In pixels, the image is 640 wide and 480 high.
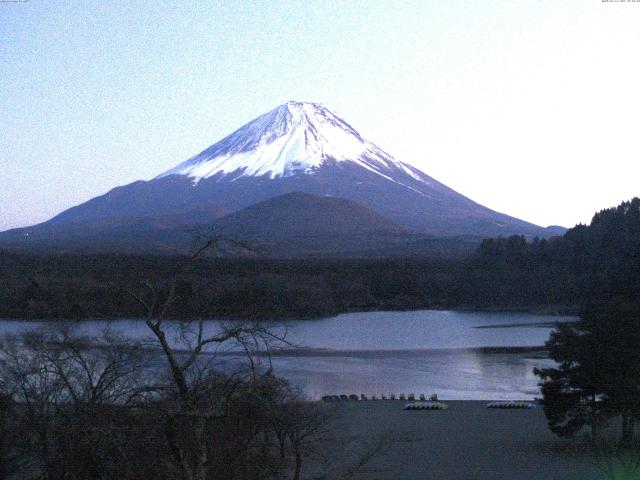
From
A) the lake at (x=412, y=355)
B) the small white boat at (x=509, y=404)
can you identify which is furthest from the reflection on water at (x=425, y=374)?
the small white boat at (x=509, y=404)

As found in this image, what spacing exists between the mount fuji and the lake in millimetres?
37714

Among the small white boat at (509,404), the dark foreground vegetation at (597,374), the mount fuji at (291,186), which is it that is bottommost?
the small white boat at (509,404)

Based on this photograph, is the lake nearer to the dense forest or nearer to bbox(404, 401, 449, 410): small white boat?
bbox(404, 401, 449, 410): small white boat

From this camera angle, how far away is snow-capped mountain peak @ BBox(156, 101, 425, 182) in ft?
239

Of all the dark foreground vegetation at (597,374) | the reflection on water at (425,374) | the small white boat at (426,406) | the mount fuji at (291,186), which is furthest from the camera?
the mount fuji at (291,186)

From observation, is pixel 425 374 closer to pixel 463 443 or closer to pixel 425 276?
pixel 463 443

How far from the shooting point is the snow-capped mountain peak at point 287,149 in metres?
72.9

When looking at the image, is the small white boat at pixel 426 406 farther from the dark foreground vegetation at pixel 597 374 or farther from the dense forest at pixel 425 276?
the dense forest at pixel 425 276

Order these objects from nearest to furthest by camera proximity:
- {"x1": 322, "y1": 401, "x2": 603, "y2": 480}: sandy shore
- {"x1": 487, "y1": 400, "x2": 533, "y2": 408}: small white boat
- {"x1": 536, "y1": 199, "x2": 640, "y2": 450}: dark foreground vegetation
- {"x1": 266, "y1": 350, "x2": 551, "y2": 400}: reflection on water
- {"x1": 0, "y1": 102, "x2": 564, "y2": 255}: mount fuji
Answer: {"x1": 322, "y1": 401, "x2": 603, "y2": 480}: sandy shore
{"x1": 536, "y1": 199, "x2": 640, "y2": 450}: dark foreground vegetation
{"x1": 487, "y1": 400, "x2": 533, "y2": 408}: small white boat
{"x1": 266, "y1": 350, "x2": 551, "y2": 400}: reflection on water
{"x1": 0, "y1": 102, "x2": 564, "y2": 255}: mount fuji

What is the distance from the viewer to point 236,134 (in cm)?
7544

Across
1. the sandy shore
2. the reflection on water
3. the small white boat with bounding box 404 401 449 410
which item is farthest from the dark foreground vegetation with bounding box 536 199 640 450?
the reflection on water

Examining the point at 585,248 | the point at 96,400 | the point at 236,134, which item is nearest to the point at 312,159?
the point at 236,134

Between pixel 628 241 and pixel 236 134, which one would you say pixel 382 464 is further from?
pixel 236 134

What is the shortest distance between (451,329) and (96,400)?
20.2m
